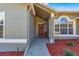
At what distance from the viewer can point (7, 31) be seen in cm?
994

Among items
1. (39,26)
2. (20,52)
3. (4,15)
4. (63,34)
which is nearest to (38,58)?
(20,52)

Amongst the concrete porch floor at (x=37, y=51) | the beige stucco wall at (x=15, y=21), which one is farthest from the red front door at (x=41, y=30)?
the beige stucco wall at (x=15, y=21)

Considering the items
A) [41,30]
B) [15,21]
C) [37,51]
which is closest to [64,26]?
[41,30]

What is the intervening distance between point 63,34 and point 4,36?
10.9m

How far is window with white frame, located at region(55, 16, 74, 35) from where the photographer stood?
64.4ft

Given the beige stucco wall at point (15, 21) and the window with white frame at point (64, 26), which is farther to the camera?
the window with white frame at point (64, 26)

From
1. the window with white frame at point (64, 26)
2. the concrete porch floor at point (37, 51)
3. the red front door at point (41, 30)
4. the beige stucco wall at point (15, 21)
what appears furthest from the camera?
the red front door at point (41, 30)

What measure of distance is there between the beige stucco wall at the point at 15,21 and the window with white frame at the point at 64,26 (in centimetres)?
1012

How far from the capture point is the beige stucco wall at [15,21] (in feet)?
32.6

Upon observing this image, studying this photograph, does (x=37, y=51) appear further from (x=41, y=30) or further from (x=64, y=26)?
(x=41, y=30)

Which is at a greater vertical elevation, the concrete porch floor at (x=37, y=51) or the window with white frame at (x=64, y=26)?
the window with white frame at (x=64, y=26)

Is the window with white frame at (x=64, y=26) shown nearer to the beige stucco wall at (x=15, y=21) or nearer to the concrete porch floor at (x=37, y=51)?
the concrete porch floor at (x=37, y=51)

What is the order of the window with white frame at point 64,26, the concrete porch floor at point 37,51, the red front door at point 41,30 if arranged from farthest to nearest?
the red front door at point 41,30 < the window with white frame at point 64,26 < the concrete porch floor at point 37,51

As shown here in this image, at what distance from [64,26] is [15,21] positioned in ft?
35.3
